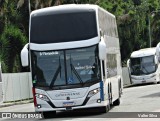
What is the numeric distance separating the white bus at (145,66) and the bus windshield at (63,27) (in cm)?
3072

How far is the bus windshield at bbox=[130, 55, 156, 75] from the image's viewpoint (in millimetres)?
50469

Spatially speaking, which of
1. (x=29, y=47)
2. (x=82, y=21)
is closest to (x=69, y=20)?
(x=82, y=21)

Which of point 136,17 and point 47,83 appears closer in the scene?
point 47,83

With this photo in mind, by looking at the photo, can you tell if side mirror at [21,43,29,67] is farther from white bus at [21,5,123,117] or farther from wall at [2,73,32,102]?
wall at [2,73,32,102]

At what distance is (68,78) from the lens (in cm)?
1909

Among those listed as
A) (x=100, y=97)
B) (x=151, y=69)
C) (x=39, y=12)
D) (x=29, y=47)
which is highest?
(x=39, y=12)

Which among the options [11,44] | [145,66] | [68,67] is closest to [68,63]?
[68,67]

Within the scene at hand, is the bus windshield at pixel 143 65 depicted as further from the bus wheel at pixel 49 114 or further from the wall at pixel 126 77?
the bus wheel at pixel 49 114

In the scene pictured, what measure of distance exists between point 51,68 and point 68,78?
681 mm

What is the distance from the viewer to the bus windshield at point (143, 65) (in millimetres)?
50469

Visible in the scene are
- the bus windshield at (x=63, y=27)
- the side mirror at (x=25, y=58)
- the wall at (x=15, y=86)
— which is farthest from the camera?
the wall at (x=15, y=86)

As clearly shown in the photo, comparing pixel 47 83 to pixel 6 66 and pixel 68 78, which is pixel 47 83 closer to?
pixel 68 78

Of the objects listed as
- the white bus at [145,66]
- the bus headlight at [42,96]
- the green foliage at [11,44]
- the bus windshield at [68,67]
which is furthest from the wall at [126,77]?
the bus headlight at [42,96]

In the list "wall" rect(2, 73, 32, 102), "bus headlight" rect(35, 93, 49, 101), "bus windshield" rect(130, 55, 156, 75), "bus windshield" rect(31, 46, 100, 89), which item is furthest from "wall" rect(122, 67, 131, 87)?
"bus headlight" rect(35, 93, 49, 101)
